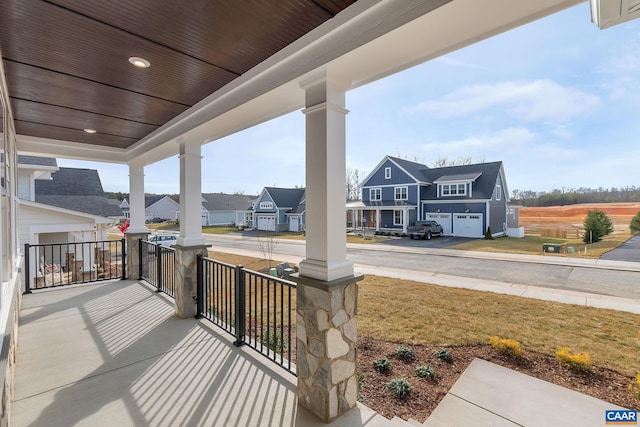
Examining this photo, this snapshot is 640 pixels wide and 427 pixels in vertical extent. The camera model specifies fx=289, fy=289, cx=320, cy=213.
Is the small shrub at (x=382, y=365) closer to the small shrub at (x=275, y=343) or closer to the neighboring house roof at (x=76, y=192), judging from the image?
the small shrub at (x=275, y=343)

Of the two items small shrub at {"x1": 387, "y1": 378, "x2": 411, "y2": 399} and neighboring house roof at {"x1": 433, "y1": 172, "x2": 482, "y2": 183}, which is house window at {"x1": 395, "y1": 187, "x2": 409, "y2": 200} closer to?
neighboring house roof at {"x1": 433, "y1": 172, "x2": 482, "y2": 183}

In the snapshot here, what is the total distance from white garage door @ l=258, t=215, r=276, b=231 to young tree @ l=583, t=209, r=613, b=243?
22043mm

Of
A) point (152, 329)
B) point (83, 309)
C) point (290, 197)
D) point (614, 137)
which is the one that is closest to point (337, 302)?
point (152, 329)

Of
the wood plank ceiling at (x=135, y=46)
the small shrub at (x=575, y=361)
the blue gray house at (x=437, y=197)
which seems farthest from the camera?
the blue gray house at (x=437, y=197)

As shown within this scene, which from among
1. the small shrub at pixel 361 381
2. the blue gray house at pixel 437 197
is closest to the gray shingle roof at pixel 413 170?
the blue gray house at pixel 437 197

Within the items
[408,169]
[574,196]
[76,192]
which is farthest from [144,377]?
[574,196]

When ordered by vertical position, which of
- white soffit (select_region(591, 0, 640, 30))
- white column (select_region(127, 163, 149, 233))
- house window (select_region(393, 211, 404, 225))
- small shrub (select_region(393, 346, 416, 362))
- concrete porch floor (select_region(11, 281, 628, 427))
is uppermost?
white soffit (select_region(591, 0, 640, 30))

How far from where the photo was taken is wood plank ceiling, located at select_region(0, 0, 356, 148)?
1.67m

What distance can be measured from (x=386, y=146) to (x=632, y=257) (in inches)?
660

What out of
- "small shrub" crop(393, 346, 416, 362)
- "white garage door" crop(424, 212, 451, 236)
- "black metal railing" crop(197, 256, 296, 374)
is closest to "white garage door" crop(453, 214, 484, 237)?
"white garage door" crop(424, 212, 451, 236)

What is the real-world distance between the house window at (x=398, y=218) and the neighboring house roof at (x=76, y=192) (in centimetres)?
1627

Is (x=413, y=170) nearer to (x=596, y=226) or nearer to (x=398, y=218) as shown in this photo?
(x=398, y=218)

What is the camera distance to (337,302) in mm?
2105

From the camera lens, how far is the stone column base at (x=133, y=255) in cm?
596
